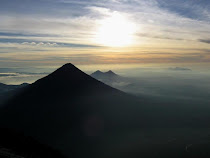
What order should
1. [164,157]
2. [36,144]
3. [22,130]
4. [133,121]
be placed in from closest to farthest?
1. [36,144]
2. [164,157]
3. [22,130]
4. [133,121]

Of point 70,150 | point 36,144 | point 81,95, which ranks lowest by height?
point 70,150

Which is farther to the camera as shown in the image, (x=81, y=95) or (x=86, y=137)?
(x=81, y=95)

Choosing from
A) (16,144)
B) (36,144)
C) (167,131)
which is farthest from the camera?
(167,131)

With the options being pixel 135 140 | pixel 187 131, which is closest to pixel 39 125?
pixel 135 140

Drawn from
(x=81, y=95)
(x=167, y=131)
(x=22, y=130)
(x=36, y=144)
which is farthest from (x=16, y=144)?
(x=167, y=131)

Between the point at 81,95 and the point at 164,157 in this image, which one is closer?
the point at 164,157

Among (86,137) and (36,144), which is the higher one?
(36,144)

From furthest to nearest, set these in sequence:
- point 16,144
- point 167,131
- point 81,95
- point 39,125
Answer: point 81,95, point 167,131, point 39,125, point 16,144

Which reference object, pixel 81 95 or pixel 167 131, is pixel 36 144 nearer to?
pixel 81 95

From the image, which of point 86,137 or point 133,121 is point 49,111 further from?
point 133,121
